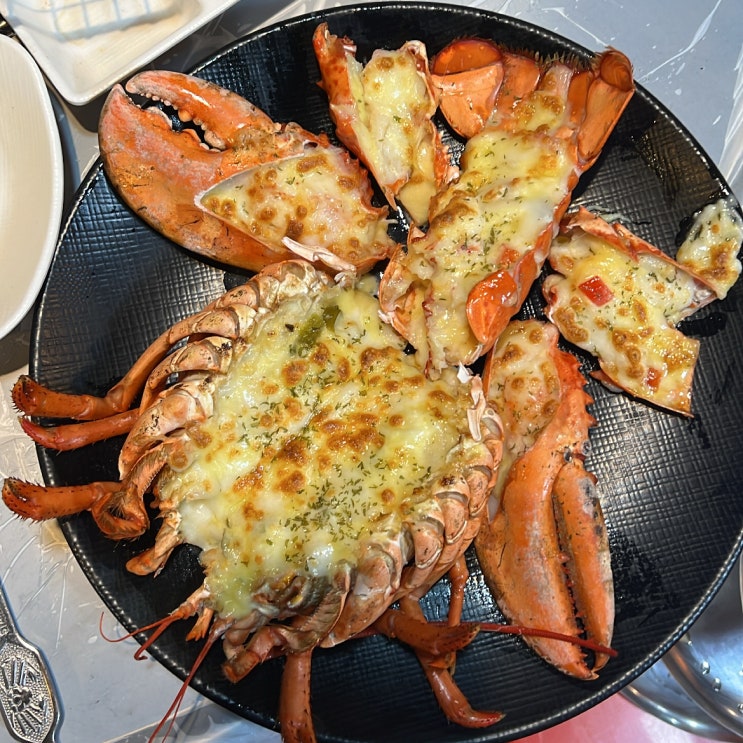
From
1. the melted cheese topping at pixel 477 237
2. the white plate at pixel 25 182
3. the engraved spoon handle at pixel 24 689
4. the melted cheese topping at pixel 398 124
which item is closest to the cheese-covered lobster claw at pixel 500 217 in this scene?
the melted cheese topping at pixel 477 237

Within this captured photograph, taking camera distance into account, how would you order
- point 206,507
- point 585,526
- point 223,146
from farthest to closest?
point 223,146 < point 585,526 < point 206,507

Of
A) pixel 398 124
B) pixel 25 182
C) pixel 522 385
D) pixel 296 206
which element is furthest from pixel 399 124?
pixel 25 182

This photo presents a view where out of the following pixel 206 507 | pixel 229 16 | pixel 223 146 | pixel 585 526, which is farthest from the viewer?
pixel 229 16

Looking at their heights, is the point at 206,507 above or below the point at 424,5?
below

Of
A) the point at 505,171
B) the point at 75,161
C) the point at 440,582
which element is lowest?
the point at 440,582

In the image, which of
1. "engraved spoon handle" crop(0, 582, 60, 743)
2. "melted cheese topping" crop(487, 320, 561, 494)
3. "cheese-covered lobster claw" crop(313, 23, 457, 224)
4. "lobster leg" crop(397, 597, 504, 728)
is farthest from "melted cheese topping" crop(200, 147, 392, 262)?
"engraved spoon handle" crop(0, 582, 60, 743)

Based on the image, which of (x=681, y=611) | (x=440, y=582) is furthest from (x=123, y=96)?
(x=681, y=611)

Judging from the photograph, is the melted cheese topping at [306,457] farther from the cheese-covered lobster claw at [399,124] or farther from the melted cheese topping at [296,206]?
the cheese-covered lobster claw at [399,124]

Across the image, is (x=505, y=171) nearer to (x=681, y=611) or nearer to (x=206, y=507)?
(x=206, y=507)
